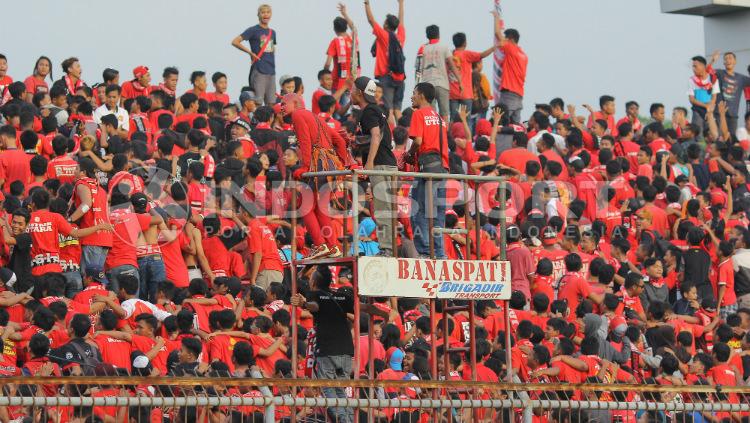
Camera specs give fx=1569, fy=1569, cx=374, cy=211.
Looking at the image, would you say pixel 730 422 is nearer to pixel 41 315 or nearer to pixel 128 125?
pixel 41 315

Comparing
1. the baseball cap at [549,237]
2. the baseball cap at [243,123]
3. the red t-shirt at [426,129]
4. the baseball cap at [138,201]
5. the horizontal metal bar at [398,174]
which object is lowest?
the baseball cap at [549,237]

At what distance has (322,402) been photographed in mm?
10641

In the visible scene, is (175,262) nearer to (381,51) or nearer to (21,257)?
(21,257)

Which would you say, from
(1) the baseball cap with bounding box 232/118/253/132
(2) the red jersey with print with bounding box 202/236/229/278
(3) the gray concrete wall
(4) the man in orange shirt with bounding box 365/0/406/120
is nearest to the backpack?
(4) the man in orange shirt with bounding box 365/0/406/120

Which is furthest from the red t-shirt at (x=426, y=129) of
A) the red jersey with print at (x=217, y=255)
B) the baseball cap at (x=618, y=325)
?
the baseball cap at (x=618, y=325)

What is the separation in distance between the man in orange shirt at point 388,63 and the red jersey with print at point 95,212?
8252mm

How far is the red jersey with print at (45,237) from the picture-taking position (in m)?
16.2

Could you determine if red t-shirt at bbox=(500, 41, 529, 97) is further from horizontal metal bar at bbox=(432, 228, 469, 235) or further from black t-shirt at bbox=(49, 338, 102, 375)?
black t-shirt at bbox=(49, 338, 102, 375)

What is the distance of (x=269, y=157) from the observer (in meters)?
20.2

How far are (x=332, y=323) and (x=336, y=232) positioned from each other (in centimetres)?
280

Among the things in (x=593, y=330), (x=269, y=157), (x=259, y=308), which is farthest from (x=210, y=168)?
(x=593, y=330)

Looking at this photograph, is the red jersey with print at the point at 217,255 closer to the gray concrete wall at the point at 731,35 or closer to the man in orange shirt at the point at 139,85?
the man in orange shirt at the point at 139,85

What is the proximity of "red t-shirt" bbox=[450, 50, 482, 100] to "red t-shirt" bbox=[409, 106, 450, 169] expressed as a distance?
27.7ft

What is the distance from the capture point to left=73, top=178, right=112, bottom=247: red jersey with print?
16562 mm
